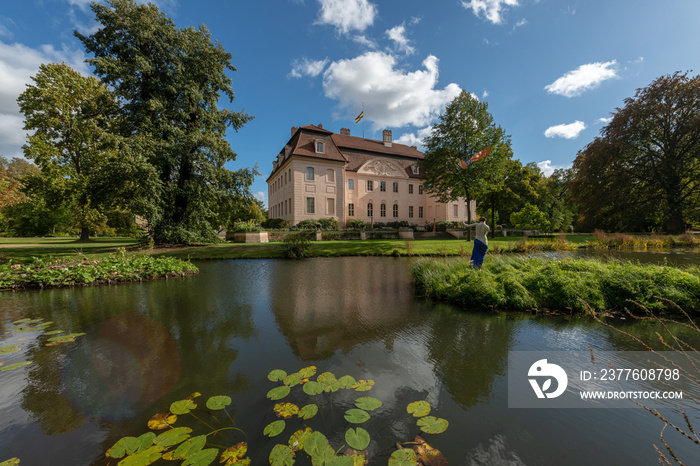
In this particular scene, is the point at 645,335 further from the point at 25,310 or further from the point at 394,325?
the point at 25,310

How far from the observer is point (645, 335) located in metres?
4.23

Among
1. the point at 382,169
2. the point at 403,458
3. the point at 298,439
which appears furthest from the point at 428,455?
the point at 382,169

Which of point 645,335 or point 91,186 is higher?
point 91,186

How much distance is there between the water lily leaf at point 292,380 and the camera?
2.92 m

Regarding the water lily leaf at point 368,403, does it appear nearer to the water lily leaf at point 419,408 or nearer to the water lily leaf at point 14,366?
the water lily leaf at point 419,408

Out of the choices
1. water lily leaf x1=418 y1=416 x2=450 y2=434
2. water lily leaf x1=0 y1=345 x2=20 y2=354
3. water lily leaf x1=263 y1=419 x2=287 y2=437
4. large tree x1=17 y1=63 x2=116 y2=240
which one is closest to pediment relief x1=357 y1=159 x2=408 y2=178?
large tree x1=17 y1=63 x2=116 y2=240

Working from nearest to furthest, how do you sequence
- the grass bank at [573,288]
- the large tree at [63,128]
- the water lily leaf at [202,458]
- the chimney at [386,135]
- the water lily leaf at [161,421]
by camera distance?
the water lily leaf at [202,458] → the water lily leaf at [161,421] → the grass bank at [573,288] → the large tree at [63,128] → the chimney at [386,135]

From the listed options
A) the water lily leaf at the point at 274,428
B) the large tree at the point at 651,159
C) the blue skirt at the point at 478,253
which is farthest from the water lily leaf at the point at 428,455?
the large tree at the point at 651,159

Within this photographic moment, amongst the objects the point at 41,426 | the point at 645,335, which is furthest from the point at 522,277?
the point at 41,426

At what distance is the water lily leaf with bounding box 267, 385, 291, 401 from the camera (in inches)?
A: 105

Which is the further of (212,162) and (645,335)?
(212,162)

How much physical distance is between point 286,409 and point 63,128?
101 ft

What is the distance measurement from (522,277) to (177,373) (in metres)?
6.87

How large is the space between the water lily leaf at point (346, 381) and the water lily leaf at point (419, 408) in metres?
0.64
